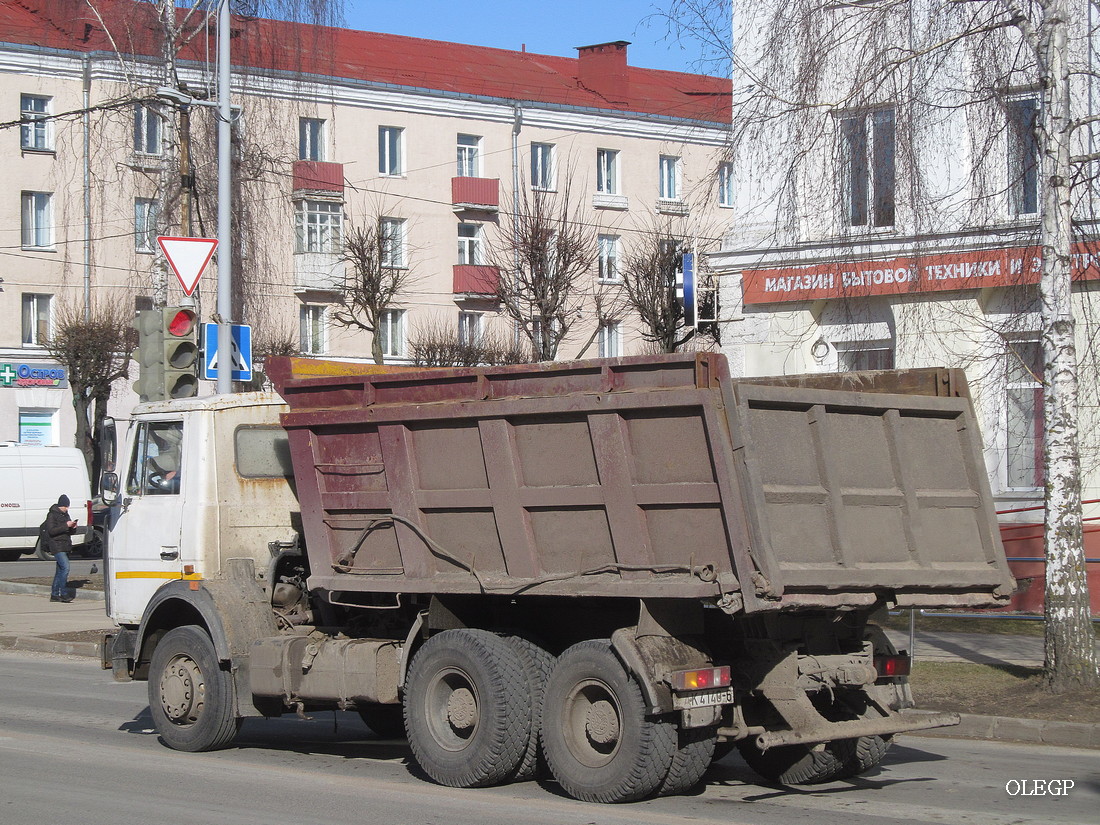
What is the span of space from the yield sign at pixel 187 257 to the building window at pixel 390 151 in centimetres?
3332

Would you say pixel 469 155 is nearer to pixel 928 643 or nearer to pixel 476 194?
pixel 476 194

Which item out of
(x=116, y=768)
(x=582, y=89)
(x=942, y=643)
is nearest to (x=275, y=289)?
(x=582, y=89)

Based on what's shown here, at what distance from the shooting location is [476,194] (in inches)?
1891

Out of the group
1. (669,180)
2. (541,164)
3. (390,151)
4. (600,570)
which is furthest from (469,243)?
(600,570)

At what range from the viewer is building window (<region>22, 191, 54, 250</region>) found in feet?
142

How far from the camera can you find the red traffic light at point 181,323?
1371 cm

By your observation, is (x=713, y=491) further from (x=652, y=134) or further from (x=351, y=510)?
(x=652, y=134)

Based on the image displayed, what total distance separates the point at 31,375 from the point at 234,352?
30.2 m

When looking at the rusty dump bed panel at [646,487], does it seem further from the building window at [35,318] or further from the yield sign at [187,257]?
the building window at [35,318]

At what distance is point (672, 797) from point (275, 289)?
125ft

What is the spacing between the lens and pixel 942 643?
14.3 m

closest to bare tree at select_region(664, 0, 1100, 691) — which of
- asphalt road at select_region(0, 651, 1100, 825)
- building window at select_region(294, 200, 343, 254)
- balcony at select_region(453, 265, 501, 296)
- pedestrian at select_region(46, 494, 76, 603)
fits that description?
asphalt road at select_region(0, 651, 1100, 825)

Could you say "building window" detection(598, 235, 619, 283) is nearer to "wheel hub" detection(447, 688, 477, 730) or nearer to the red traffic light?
the red traffic light

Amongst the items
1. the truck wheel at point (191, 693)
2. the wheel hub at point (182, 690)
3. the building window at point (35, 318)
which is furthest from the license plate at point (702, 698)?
the building window at point (35, 318)
